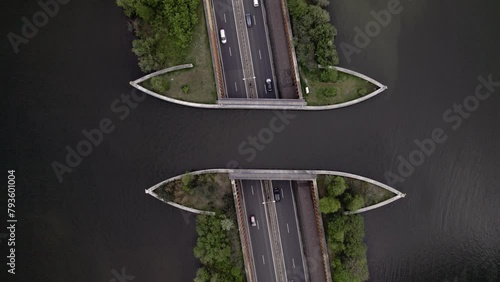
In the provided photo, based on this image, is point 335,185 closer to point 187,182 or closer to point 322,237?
point 322,237

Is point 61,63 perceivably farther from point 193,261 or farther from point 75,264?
point 193,261

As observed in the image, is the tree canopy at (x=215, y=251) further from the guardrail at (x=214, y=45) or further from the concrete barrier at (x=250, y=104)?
the guardrail at (x=214, y=45)

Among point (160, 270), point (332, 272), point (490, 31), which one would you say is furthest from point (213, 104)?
point (490, 31)

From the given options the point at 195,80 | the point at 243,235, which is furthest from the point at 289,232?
the point at 195,80

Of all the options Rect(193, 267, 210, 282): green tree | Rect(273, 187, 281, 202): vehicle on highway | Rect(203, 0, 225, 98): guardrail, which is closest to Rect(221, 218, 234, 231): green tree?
Rect(193, 267, 210, 282): green tree

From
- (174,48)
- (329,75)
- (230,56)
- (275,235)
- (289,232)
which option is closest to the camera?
(329,75)

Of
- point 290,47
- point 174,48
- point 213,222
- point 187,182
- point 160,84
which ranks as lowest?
point 213,222
